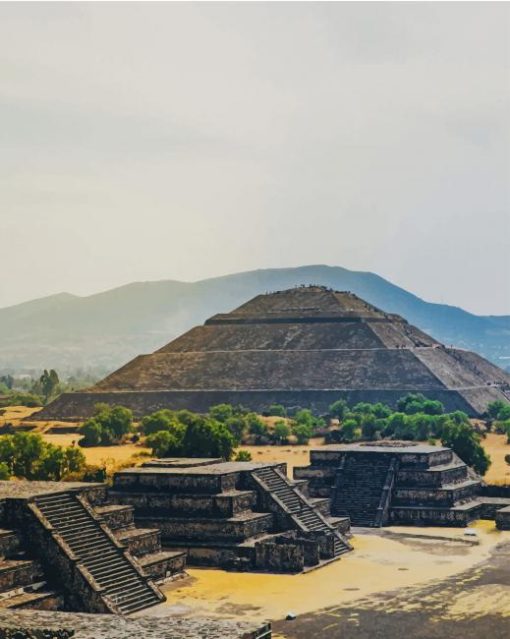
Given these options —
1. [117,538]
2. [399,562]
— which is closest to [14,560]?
[117,538]

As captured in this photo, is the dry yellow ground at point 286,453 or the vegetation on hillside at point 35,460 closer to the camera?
the vegetation on hillside at point 35,460

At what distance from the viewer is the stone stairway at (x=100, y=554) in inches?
1567

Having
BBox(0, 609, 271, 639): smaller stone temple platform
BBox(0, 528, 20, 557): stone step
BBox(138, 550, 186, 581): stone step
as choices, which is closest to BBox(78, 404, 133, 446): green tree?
BBox(138, 550, 186, 581): stone step

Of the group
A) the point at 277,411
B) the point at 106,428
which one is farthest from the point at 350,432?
the point at 277,411

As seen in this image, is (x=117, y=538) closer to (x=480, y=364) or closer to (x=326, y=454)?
(x=326, y=454)

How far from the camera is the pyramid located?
14362cm

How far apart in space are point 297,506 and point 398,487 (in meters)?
9.48

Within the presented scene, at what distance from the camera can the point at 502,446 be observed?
102 meters

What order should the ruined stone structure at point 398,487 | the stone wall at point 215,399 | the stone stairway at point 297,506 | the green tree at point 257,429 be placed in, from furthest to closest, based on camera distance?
the stone wall at point 215,399
the green tree at point 257,429
the ruined stone structure at point 398,487
the stone stairway at point 297,506

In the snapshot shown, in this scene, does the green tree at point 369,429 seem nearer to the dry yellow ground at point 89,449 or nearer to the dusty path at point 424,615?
the dry yellow ground at point 89,449

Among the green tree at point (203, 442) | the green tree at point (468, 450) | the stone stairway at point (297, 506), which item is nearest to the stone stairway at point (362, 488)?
the stone stairway at point (297, 506)

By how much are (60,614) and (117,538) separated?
13.2 meters

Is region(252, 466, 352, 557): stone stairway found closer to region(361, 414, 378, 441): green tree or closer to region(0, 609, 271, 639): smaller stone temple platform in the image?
region(0, 609, 271, 639): smaller stone temple platform

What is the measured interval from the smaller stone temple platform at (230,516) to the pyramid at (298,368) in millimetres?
85991
